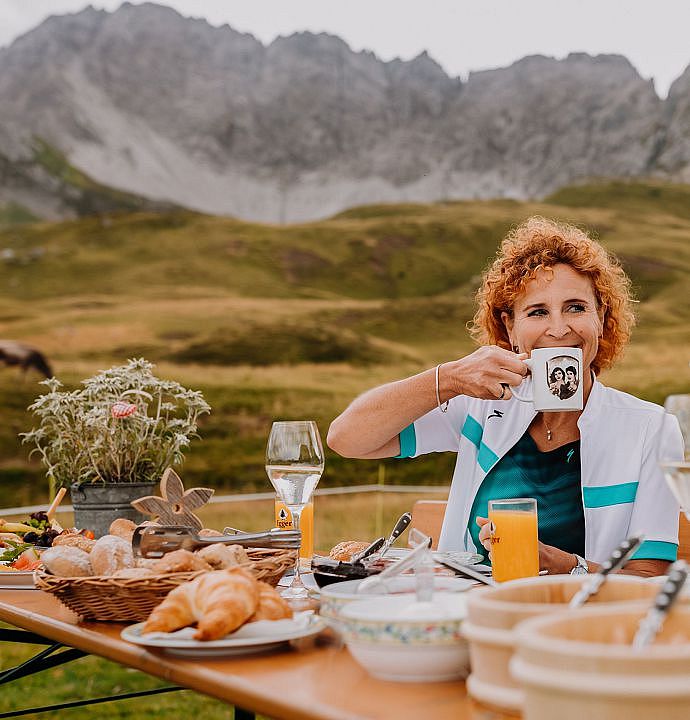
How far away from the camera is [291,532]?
1.10 meters

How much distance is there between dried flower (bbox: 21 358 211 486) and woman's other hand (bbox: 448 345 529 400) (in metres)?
0.62

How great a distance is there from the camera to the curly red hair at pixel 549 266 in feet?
5.34

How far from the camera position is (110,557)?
1038 mm

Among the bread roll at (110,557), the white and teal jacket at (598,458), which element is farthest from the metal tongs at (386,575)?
the white and teal jacket at (598,458)

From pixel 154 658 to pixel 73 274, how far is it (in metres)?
14.0

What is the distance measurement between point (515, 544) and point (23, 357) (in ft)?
39.5

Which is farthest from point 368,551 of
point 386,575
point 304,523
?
point 386,575

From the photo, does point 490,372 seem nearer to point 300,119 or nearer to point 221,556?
point 221,556

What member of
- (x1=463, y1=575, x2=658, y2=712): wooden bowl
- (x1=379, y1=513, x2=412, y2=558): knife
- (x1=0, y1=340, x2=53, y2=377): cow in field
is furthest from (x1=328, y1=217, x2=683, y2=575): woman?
(x1=0, y1=340, x2=53, y2=377): cow in field

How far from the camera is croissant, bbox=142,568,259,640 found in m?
0.80

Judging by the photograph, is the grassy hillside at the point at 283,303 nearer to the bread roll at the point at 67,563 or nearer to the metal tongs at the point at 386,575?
the bread roll at the point at 67,563

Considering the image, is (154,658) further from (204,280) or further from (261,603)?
(204,280)

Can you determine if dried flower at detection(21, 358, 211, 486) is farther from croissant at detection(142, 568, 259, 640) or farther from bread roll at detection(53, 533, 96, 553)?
croissant at detection(142, 568, 259, 640)

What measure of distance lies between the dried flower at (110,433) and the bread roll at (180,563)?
0.79 m
